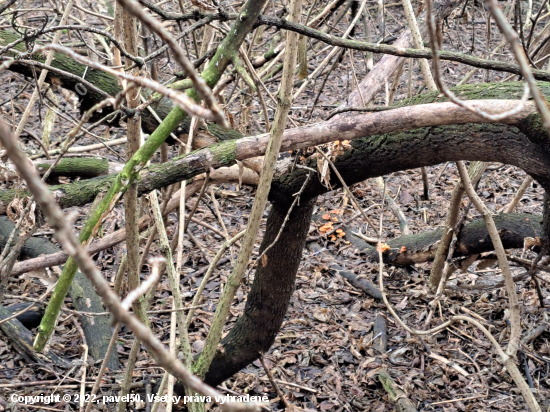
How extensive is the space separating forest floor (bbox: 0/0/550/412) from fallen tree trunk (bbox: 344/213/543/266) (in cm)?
31

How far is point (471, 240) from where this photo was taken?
3541mm

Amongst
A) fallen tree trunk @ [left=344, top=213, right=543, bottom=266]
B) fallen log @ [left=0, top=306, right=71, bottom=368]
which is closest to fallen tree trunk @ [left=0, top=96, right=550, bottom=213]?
fallen tree trunk @ [left=344, top=213, right=543, bottom=266]

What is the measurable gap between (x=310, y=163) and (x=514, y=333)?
1337 mm

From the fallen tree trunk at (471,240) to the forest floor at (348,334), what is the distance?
0.31 meters

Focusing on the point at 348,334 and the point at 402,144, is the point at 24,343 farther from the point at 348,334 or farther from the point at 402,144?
the point at 402,144

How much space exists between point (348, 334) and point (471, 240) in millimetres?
1246

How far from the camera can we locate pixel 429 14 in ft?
2.14

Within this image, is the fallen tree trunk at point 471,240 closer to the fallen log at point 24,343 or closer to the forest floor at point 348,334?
the forest floor at point 348,334

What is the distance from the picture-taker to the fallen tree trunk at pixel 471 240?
3.31 metres

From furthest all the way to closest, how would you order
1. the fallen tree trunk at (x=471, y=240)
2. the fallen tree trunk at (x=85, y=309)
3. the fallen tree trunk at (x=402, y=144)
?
the fallen tree trunk at (x=85, y=309) < the fallen tree trunk at (x=471, y=240) < the fallen tree trunk at (x=402, y=144)

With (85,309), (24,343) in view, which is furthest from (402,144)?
(24,343)

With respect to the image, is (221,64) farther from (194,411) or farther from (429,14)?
(194,411)

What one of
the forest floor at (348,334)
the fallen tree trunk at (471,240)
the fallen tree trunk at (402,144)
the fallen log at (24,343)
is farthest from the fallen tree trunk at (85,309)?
the fallen tree trunk at (471,240)

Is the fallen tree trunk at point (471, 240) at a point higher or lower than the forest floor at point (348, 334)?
higher
